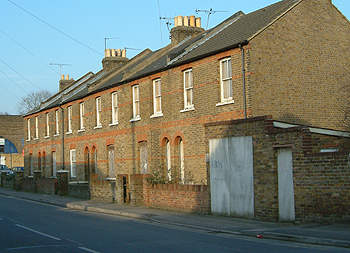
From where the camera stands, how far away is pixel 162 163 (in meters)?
25.7

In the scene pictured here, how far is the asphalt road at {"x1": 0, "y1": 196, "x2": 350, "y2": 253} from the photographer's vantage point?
11356 mm

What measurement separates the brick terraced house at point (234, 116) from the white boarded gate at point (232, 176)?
0.12 feet

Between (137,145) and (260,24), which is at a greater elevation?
(260,24)

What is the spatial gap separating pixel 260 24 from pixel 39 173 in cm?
2339

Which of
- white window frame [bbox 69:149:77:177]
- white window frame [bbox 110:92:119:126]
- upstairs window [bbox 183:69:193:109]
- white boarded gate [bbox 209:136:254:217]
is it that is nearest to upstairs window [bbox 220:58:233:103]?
upstairs window [bbox 183:69:193:109]

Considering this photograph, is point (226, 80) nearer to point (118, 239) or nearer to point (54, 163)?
point (118, 239)

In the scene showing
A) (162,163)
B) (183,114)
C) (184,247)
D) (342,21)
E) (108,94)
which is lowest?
(184,247)

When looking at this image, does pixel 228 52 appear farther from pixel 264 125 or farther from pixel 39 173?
pixel 39 173

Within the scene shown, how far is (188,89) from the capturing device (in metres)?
24.1

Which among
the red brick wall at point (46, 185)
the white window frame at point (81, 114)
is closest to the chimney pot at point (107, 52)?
the white window frame at point (81, 114)

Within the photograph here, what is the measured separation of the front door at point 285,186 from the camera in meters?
15.3

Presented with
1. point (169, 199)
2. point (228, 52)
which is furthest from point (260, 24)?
point (169, 199)

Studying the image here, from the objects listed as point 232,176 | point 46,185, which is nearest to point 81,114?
point 46,185

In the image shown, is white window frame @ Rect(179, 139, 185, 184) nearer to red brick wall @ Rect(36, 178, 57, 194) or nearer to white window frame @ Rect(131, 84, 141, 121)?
white window frame @ Rect(131, 84, 141, 121)
